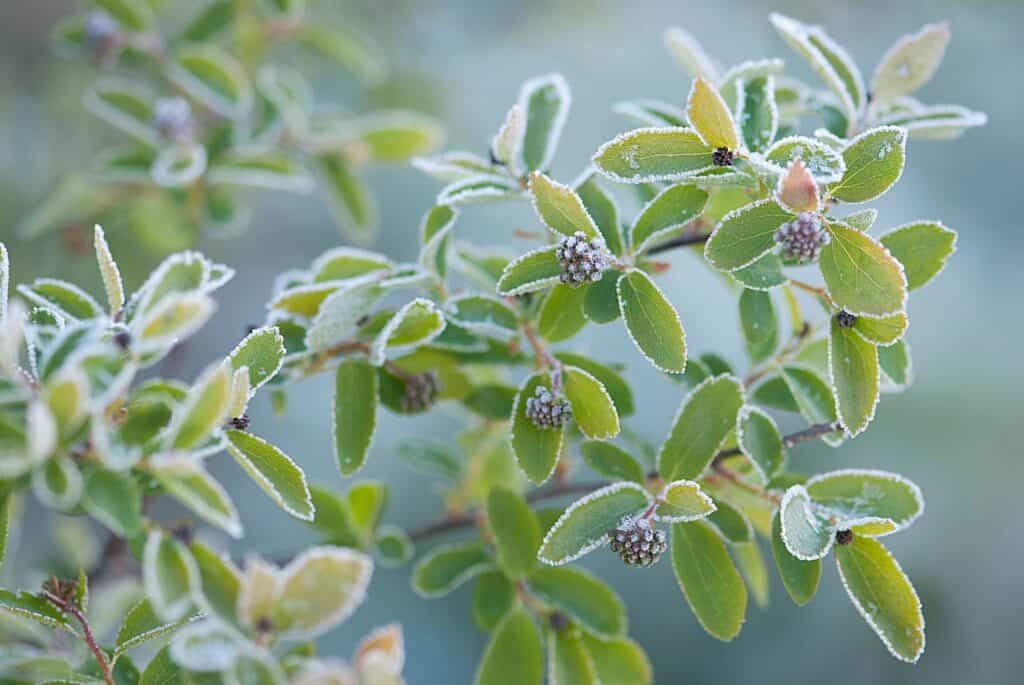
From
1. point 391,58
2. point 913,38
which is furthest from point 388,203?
point 913,38

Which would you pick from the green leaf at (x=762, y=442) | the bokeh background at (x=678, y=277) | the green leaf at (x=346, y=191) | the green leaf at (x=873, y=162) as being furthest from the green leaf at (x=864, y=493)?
the bokeh background at (x=678, y=277)

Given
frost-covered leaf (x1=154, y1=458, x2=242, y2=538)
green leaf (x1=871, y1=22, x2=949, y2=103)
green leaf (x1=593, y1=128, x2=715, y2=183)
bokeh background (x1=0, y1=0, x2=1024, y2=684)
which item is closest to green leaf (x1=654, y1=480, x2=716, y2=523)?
green leaf (x1=593, y1=128, x2=715, y2=183)

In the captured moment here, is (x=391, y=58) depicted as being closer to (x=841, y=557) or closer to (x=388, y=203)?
(x=388, y=203)

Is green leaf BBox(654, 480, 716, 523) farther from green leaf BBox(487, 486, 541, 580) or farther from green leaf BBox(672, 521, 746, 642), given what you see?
green leaf BBox(487, 486, 541, 580)

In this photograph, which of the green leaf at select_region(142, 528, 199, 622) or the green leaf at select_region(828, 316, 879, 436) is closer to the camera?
the green leaf at select_region(142, 528, 199, 622)

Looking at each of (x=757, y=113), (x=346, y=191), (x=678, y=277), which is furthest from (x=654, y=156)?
(x=678, y=277)

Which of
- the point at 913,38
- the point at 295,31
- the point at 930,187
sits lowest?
the point at 930,187

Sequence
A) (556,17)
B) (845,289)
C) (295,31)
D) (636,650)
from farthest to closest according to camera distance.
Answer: (556,17) < (295,31) < (636,650) < (845,289)

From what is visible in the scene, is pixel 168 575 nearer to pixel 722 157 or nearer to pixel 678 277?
pixel 722 157
